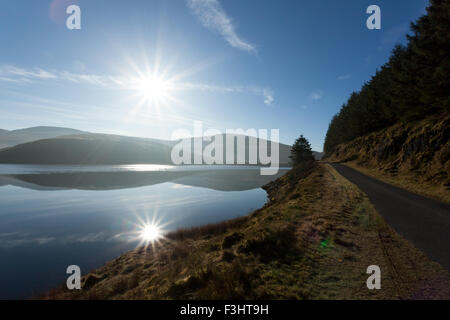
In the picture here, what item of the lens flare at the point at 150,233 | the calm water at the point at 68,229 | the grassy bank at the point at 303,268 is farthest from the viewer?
the lens flare at the point at 150,233

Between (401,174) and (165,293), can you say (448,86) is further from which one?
(165,293)

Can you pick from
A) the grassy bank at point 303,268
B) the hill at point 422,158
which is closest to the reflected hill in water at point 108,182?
the hill at point 422,158

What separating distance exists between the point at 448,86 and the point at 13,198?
63.7 meters

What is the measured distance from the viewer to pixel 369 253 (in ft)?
19.0

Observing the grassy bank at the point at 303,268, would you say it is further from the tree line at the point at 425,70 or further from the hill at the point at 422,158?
the tree line at the point at 425,70

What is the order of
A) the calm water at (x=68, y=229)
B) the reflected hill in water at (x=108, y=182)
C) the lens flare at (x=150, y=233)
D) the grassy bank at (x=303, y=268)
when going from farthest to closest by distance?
Answer: the reflected hill in water at (x=108, y=182)
the lens flare at (x=150, y=233)
the calm water at (x=68, y=229)
the grassy bank at (x=303, y=268)

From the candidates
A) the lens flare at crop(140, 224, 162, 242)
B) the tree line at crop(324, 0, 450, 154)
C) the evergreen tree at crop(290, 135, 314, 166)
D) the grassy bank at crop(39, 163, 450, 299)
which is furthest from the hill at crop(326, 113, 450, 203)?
the evergreen tree at crop(290, 135, 314, 166)

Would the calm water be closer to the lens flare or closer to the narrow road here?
the lens flare

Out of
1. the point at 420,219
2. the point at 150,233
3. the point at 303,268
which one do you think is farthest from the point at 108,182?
the point at 420,219

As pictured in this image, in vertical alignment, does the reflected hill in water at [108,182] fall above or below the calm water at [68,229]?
above

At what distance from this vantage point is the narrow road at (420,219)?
590 cm

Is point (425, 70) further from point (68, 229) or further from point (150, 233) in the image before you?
point (68, 229)

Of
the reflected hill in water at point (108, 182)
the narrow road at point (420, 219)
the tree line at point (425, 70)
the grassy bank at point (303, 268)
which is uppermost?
the tree line at point (425, 70)

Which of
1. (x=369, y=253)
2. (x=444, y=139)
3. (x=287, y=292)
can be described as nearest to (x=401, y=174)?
(x=444, y=139)
